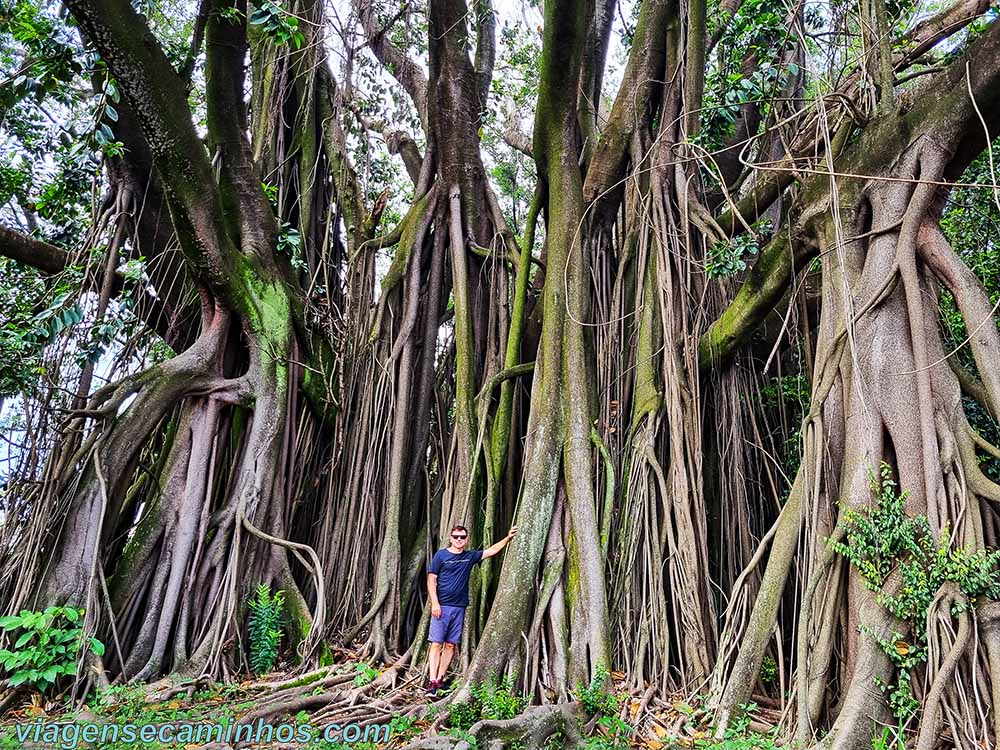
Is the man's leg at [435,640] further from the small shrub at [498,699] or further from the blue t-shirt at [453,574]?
the small shrub at [498,699]

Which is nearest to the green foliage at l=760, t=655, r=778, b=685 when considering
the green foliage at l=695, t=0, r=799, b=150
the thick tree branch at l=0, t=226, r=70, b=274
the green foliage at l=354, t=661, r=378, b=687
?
the green foliage at l=354, t=661, r=378, b=687

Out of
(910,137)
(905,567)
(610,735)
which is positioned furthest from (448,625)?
(910,137)

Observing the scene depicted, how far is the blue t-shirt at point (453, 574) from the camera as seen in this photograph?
355 cm

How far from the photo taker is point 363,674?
3.32 meters

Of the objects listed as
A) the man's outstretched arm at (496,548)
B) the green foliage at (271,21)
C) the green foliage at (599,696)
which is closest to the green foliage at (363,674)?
the man's outstretched arm at (496,548)

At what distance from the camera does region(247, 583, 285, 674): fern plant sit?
3703mm

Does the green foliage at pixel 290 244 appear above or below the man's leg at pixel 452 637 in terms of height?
above

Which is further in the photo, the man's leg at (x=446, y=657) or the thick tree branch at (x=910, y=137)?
the man's leg at (x=446, y=657)

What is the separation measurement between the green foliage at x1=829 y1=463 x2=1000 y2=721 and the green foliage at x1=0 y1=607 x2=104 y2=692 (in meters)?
3.40

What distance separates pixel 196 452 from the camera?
4.04 m

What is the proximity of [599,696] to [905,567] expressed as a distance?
1311 mm

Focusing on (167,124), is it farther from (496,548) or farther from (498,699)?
(498,699)

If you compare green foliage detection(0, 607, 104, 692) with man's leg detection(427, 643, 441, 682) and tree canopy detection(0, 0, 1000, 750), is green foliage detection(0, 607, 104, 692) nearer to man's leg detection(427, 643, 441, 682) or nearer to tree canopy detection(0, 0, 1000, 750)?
tree canopy detection(0, 0, 1000, 750)

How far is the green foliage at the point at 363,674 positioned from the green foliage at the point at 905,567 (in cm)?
218
